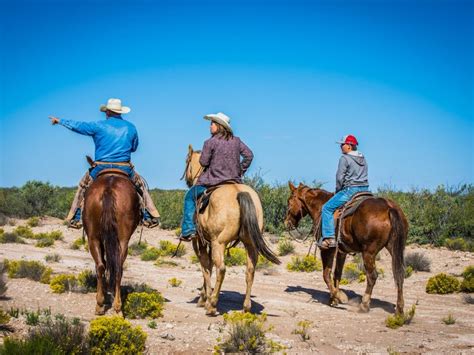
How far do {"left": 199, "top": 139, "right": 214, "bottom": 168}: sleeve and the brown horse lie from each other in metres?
1.29

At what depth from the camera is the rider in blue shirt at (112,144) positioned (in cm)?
916

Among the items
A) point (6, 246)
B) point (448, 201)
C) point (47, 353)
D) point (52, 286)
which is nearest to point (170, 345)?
point (47, 353)

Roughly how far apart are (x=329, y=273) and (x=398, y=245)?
1.99m

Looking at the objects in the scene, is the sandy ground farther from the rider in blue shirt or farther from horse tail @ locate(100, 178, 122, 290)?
the rider in blue shirt

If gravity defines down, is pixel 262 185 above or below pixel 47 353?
above

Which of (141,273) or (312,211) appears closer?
(312,211)

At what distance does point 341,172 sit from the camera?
11.0 metres

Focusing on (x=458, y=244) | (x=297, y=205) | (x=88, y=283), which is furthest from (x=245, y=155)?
(x=458, y=244)

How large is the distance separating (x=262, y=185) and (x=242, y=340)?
21.3 metres

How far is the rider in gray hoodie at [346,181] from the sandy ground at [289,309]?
1.51 m

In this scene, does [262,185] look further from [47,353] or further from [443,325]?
[47,353]

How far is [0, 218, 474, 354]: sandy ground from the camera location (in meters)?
7.93

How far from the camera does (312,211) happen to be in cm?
1188

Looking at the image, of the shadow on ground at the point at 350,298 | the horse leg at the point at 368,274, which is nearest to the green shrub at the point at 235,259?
the shadow on ground at the point at 350,298
